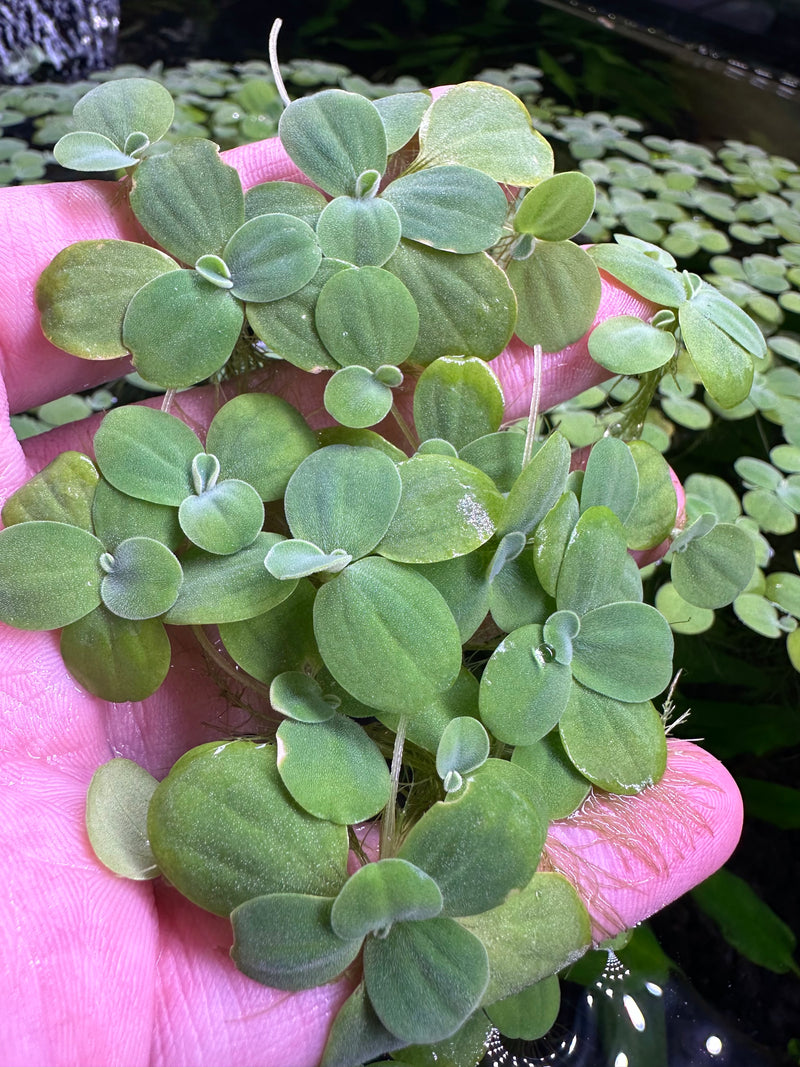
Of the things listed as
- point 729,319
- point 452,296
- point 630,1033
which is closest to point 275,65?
point 452,296

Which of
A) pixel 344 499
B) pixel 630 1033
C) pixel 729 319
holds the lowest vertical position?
pixel 630 1033

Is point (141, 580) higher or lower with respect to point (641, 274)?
lower

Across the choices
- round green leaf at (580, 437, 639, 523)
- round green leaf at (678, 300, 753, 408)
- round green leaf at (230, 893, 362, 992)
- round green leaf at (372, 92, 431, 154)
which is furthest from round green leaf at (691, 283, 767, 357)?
round green leaf at (230, 893, 362, 992)

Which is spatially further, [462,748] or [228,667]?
[228,667]

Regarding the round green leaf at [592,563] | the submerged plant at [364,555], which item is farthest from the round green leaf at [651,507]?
the round green leaf at [592,563]

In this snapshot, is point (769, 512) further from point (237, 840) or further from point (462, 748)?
point (237, 840)

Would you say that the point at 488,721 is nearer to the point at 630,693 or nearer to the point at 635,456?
the point at 630,693

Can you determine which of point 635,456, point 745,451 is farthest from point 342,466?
point 745,451
